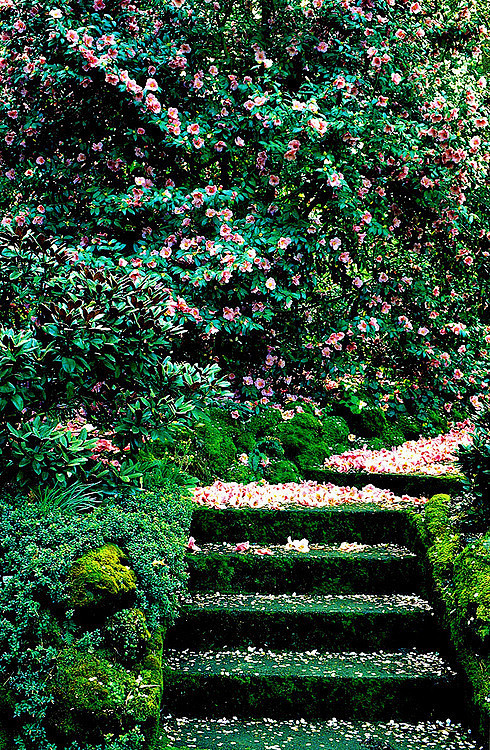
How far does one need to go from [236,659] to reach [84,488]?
1093 millimetres

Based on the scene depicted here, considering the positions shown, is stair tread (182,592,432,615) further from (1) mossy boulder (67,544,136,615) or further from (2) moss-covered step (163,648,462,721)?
(1) mossy boulder (67,544,136,615)

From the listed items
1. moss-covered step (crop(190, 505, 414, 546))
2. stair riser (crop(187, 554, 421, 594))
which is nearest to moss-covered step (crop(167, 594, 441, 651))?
stair riser (crop(187, 554, 421, 594))

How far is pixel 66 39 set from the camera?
5.21 metres

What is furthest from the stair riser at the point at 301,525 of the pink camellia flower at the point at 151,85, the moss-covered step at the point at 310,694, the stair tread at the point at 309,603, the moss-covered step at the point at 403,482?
the pink camellia flower at the point at 151,85

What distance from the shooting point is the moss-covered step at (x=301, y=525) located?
14.6 feet

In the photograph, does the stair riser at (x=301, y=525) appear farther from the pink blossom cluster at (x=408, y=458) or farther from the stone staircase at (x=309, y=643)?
the pink blossom cluster at (x=408, y=458)

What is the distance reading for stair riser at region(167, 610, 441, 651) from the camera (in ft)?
12.1

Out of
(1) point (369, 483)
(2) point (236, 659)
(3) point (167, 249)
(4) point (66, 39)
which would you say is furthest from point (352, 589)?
(4) point (66, 39)

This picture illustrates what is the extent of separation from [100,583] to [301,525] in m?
1.99

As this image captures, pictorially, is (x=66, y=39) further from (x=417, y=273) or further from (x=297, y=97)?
(x=417, y=273)

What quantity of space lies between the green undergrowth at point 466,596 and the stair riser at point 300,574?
27cm

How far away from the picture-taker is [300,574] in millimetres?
4121

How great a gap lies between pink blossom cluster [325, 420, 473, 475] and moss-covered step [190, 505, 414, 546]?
876 millimetres

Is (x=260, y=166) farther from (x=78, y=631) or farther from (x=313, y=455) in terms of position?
(x=78, y=631)
